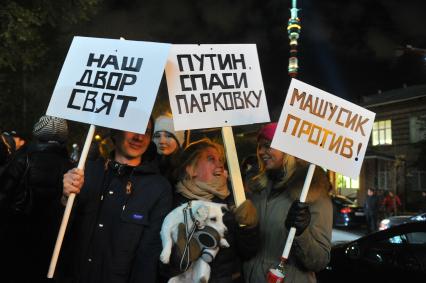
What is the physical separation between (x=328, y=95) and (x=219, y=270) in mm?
1535

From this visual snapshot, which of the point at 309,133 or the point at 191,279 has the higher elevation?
the point at 309,133

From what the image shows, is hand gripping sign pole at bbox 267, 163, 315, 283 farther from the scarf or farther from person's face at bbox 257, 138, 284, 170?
the scarf

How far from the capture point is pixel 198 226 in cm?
310

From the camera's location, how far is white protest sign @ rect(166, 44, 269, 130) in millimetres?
3482

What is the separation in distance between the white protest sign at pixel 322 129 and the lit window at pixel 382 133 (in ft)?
102

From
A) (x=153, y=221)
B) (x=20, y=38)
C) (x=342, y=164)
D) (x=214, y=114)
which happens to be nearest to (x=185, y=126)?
(x=214, y=114)

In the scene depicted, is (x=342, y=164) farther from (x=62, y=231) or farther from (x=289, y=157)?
(x=62, y=231)

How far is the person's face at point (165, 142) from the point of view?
4.52m

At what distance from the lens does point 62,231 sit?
3.10 meters

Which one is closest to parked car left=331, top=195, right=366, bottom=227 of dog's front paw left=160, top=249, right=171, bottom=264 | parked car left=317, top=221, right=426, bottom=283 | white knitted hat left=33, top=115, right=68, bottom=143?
parked car left=317, top=221, right=426, bottom=283

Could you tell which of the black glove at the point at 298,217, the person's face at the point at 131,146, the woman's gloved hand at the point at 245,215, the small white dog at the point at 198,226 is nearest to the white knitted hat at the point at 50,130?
the person's face at the point at 131,146

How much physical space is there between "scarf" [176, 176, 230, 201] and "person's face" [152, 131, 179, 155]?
3.48 feet

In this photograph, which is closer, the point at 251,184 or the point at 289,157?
the point at 289,157

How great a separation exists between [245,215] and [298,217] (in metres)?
0.38
